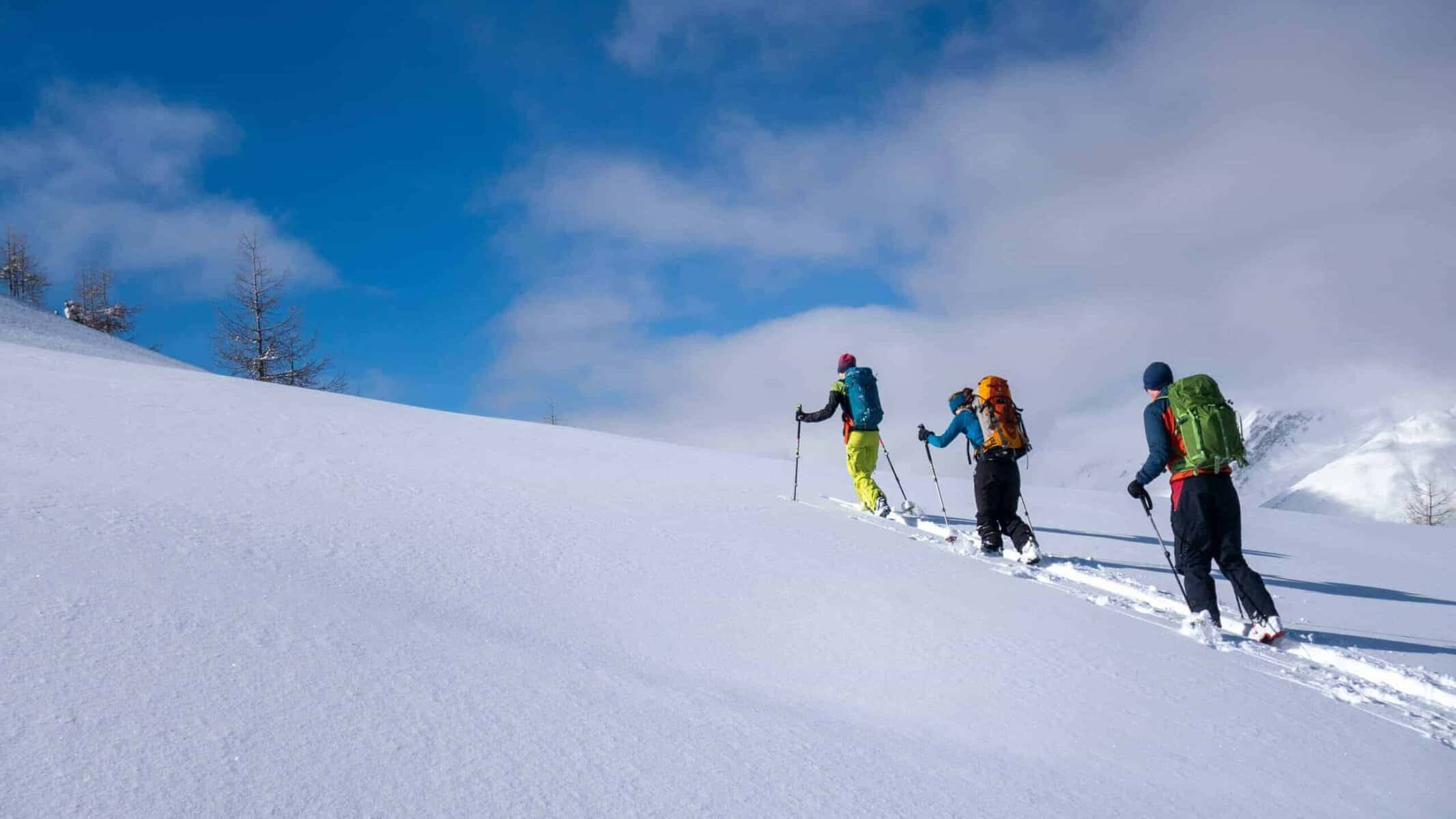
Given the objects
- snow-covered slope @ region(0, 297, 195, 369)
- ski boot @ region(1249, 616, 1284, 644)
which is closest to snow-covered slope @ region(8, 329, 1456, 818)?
ski boot @ region(1249, 616, 1284, 644)

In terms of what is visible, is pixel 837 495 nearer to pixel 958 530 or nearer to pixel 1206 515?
pixel 958 530

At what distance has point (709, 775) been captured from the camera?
243cm

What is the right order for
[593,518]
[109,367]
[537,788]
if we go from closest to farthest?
1. [537,788]
2. [593,518]
3. [109,367]

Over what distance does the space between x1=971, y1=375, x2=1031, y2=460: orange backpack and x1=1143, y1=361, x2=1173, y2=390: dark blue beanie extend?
1.64 m

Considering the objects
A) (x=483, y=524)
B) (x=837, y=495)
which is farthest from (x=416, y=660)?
(x=837, y=495)

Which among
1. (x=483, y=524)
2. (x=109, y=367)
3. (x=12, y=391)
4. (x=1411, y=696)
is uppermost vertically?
(x=109, y=367)

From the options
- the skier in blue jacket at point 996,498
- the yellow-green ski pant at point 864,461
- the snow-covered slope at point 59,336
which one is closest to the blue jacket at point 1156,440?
the skier in blue jacket at point 996,498

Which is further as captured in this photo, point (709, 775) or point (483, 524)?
point (483, 524)

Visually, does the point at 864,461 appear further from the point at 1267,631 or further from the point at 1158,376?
the point at 1267,631

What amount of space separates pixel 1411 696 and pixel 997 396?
4.09 meters

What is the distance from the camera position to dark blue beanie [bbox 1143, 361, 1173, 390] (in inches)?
249

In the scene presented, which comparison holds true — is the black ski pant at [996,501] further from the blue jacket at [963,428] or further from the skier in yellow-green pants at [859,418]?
the skier in yellow-green pants at [859,418]

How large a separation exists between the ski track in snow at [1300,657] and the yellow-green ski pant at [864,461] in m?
1.58

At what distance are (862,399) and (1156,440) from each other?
3.87 meters
